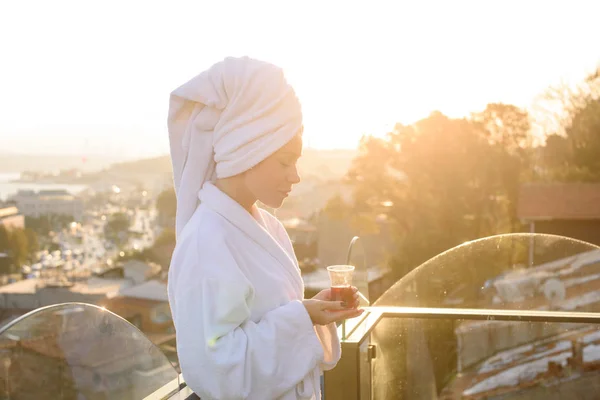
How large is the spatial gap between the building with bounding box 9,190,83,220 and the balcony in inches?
1692

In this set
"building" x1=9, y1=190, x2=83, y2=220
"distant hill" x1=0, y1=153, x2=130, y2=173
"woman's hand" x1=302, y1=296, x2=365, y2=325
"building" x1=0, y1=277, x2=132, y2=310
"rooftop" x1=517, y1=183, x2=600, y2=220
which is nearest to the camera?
"woman's hand" x1=302, y1=296, x2=365, y2=325

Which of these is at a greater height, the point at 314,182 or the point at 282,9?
the point at 282,9

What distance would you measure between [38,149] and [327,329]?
61.2 meters

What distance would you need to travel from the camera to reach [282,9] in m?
13.9

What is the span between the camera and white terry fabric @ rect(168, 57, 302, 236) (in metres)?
1.21

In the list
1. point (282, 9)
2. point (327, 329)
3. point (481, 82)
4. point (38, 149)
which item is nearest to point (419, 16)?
point (481, 82)

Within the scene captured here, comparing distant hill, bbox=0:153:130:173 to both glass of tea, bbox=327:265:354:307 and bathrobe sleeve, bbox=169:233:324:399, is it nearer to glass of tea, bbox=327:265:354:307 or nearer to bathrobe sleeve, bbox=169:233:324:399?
glass of tea, bbox=327:265:354:307

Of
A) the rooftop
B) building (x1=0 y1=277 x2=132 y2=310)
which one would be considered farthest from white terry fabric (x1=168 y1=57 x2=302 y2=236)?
building (x1=0 y1=277 x2=132 y2=310)

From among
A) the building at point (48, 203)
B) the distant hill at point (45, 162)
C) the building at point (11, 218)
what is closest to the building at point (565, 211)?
the building at point (11, 218)

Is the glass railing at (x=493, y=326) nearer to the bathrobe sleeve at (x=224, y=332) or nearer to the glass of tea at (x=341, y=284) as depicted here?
the glass of tea at (x=341, y=284)

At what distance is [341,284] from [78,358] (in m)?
0.64

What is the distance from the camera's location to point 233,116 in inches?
→ 47.8

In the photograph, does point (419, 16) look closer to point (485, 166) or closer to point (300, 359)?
point (485, 166)

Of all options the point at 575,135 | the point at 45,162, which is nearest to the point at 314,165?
the point at 575,135
